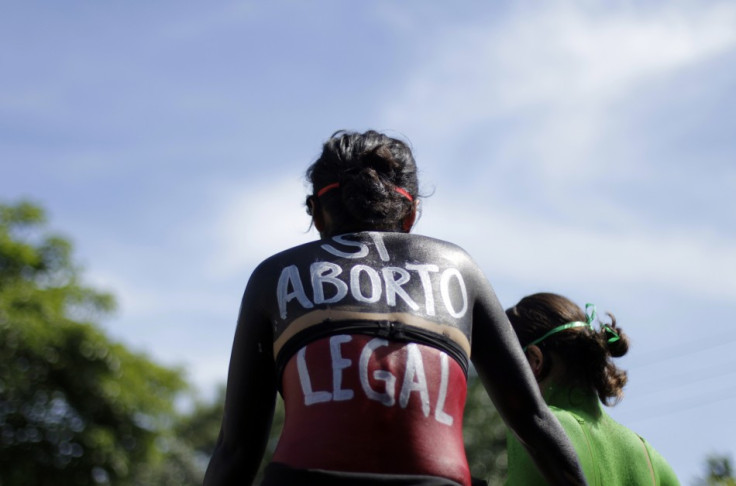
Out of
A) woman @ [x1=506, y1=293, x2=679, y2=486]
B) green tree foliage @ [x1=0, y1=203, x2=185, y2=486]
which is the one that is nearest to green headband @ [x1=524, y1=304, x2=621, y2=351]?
woman @ [x1=506, y1=293, x2=679, y2=486]

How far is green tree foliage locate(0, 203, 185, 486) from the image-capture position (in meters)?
27.6

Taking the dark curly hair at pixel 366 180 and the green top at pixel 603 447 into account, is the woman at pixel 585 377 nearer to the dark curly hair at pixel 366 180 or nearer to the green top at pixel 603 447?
the green top at pixel 603 447

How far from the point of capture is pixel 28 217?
3041 cm

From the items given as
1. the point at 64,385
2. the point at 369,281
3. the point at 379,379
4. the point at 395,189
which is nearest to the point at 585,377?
the point at 395,189

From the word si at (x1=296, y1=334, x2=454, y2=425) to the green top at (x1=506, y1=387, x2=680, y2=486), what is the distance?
1287 millimetres

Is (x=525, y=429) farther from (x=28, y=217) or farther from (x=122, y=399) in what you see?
(x=28, y=217)

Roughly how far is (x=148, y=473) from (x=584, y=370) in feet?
92.3

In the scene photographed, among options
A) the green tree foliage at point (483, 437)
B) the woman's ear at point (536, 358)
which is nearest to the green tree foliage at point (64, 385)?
the green tree foliage at point (483, 437)

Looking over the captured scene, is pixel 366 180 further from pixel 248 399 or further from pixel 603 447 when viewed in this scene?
pixel 603 447

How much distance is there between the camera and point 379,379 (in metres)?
2.45

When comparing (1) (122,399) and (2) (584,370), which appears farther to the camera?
(1) (122,399)

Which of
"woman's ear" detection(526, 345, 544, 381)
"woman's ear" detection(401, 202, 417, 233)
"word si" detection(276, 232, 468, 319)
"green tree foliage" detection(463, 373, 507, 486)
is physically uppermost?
"green tree foliage" detection(463, 373, 507, 486)

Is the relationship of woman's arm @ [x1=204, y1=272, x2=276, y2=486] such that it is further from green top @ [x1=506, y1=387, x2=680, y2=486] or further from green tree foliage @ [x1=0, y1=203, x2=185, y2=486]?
green tree foliage @ [x1=0, y1=203, x2=185, y2=486]

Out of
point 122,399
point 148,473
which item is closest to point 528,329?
point 122,399
